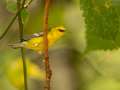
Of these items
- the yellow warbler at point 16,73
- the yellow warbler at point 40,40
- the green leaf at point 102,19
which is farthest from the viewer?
the yellow warbler at point 16,73

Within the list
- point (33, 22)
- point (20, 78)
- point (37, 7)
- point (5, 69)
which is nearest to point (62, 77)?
point (37, 7)

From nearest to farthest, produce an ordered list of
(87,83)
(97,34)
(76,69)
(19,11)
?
(97,34) < (19,11) < (87,83) < (76,69)

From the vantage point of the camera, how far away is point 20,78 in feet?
2.96

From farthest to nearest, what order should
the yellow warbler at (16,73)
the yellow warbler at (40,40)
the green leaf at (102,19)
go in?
the yellow warbler at (16,73)
the yellow warbler at (40,40)
the green leaf at (102,19)

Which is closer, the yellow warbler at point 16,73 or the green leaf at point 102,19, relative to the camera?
the green leaf at point 102,19

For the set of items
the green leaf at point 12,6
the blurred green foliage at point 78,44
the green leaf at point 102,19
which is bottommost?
the blurred green foliage at point 78,44

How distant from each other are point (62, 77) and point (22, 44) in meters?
1.01

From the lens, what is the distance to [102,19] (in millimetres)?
568

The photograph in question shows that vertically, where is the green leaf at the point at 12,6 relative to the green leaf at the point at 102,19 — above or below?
below

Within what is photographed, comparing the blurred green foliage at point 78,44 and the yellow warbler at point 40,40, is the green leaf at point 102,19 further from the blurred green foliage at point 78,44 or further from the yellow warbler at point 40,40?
the yellow warbler at point 40,40

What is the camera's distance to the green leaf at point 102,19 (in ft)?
1.83

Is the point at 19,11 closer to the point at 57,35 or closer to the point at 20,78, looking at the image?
the point at 57,35

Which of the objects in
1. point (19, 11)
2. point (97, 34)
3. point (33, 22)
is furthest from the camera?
point (33, 22)

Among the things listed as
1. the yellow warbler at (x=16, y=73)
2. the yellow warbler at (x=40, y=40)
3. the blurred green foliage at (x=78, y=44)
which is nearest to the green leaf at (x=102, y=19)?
the blurred green foliage at (x=78, y=44)
